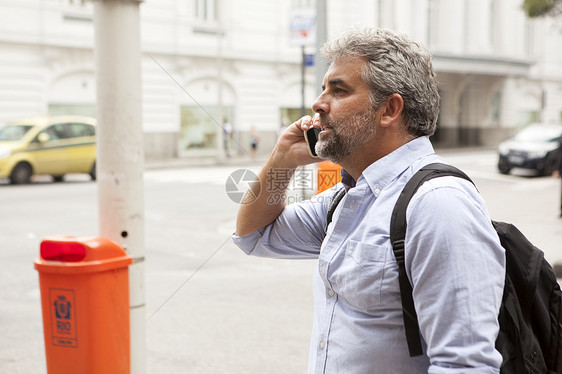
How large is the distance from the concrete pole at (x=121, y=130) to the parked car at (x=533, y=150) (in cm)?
1762

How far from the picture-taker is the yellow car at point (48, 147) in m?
16.9

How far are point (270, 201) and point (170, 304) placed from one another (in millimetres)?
4231

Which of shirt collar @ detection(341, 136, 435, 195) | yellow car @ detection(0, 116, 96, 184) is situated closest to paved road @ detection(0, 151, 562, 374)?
shirt collar @ detection(341, 136, 435, 195)

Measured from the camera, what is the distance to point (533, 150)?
63.1ft

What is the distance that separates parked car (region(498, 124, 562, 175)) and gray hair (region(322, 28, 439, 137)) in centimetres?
1830

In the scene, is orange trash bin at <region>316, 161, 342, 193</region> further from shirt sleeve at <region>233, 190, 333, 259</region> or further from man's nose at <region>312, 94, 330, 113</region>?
man's nose at <region>312, 94, 330, 113</region>

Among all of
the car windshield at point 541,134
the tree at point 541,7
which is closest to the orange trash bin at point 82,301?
the tree at point 541,7

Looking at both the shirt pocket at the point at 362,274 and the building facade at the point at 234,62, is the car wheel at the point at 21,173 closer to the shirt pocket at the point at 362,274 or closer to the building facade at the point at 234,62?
the building facade at the point at 234,62

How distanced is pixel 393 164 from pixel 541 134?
791 inches

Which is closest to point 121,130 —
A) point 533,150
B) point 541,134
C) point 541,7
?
point 541,7

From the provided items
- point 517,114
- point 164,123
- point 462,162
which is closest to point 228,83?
point 164,123

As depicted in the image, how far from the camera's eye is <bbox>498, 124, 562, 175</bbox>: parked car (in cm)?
1909

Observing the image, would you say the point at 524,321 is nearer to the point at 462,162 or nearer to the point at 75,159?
the point at 75,159

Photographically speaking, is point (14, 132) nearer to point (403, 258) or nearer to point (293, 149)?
point (293, 149)
